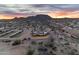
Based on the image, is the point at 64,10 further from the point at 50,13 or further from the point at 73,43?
the point at 73,43

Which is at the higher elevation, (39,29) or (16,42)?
(39,29)

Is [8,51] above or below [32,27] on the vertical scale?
below

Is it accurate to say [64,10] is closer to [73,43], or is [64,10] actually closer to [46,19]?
[46,19]

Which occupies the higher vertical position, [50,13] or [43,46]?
[50,13]

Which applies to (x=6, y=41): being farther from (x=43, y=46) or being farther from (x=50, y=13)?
(x=50, y=13)

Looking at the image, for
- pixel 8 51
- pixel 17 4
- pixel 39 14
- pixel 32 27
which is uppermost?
pixel 17 4

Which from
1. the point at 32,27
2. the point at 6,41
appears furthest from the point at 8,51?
the point at 32,27
